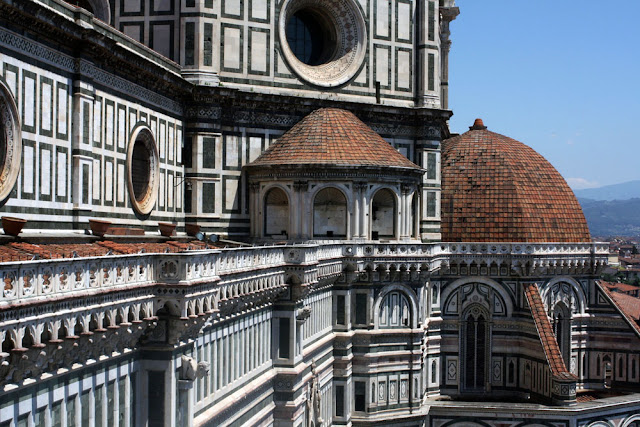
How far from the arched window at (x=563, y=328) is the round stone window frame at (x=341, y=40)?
715 inches

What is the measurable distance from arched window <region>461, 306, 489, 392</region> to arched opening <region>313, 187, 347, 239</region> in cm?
1130

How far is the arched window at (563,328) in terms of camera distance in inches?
2195

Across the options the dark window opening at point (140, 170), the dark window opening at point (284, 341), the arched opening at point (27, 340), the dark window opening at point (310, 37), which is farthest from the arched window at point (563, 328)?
the arched opening at point (27, 340)

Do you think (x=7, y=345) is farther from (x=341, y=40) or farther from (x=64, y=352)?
(x=341, y=40)

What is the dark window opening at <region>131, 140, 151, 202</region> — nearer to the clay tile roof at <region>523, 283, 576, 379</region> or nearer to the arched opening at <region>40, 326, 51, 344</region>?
the arched opening at <region>40, 326, 51, 344</region>

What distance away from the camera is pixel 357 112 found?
168 ft

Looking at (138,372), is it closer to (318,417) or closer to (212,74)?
(318,417)

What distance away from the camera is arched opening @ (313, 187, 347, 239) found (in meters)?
47.1

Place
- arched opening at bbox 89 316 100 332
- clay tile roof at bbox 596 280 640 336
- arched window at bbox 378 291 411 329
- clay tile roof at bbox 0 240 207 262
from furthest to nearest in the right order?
clay tile roof at bbox 596 280 640 336 < arched window at bbox 378 291 411 329 < clay tile roof at bbox 0 240 207 262 < arched opening at bbox 89 316 100 332

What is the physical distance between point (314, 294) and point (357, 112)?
548 inches

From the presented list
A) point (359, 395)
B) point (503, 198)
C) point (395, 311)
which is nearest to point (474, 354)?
point (395, 311)

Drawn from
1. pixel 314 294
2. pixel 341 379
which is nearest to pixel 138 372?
pixel 314 294

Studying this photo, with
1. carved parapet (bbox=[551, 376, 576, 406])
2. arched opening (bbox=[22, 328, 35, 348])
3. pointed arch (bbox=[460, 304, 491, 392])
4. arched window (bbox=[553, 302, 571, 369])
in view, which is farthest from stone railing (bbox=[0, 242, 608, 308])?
carved parapet (bbox=[551, 376, 576, 406])

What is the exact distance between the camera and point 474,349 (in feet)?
179
